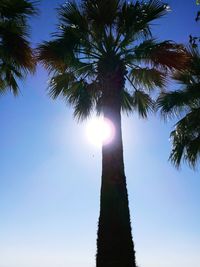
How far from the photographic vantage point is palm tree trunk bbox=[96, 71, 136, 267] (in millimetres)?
9836

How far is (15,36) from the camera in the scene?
12.7 metres

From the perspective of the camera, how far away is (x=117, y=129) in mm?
11945

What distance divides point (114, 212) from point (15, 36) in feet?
18.8

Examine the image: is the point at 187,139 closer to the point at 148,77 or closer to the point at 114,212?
the point at 148,77

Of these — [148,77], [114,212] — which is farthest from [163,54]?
[114,212]

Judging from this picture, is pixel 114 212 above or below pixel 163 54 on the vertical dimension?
below

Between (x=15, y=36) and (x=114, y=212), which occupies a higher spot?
(x=15, y=36)

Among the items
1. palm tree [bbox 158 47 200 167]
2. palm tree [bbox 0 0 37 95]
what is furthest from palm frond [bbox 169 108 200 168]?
palm tree [bbox 0 0 37 95]

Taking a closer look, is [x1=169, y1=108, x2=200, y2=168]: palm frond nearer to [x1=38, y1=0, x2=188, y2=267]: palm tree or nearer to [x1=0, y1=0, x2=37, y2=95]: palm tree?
[x1=38, y1=0, x2=188, y2=267]: palm tree

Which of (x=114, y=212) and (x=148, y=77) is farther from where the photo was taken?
(x=148, y=77)

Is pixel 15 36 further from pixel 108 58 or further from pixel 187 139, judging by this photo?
pixel 187 139

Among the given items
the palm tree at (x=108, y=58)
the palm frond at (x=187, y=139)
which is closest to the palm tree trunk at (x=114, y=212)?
the palm tree at (x=108, y=58)

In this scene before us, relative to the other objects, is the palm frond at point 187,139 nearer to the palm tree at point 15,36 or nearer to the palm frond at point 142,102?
the palm frond at point 142,102

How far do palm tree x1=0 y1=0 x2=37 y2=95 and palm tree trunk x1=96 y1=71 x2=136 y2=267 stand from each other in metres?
2.88
